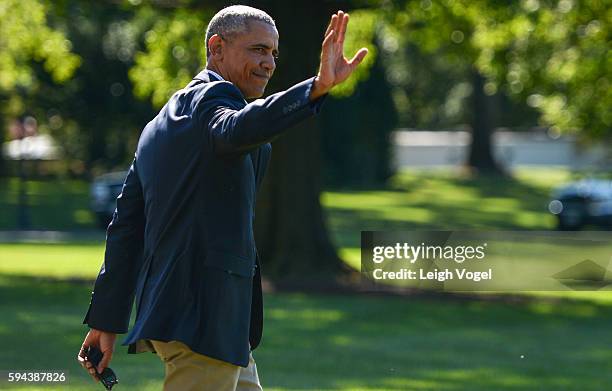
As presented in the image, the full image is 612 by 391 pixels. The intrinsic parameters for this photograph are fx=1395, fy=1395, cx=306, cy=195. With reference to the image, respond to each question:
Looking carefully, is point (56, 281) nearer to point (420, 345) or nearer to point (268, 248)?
point (268, 248)

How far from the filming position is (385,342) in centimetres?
1484

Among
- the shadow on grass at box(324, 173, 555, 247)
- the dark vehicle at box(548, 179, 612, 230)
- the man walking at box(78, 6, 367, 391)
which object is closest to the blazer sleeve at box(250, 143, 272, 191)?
the man walking at box(78, 6, 367, 391)

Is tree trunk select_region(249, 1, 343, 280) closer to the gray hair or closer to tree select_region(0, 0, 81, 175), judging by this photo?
tree select_region(0, 0, 81, 175)

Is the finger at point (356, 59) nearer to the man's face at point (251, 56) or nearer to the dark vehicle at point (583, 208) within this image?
the man's face at point (251, 56)

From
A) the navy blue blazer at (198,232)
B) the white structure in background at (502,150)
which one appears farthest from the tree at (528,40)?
the white structure in background at (502,150)

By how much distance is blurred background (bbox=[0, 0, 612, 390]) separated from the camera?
12773 millimetres

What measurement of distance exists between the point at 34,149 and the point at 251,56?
64965 mm

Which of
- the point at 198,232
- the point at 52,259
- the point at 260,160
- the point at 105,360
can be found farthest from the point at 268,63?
the point at 52,259

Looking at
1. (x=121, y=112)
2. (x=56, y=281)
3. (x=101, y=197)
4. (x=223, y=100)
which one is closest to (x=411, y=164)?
(x=121, y=112)

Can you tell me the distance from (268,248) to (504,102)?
177 feet

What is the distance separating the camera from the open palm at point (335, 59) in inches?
157

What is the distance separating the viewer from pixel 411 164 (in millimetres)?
77875

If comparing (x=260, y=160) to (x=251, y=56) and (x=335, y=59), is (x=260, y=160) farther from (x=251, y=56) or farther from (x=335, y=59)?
(x=335, y=59)

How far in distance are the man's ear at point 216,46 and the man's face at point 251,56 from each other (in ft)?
0.06
